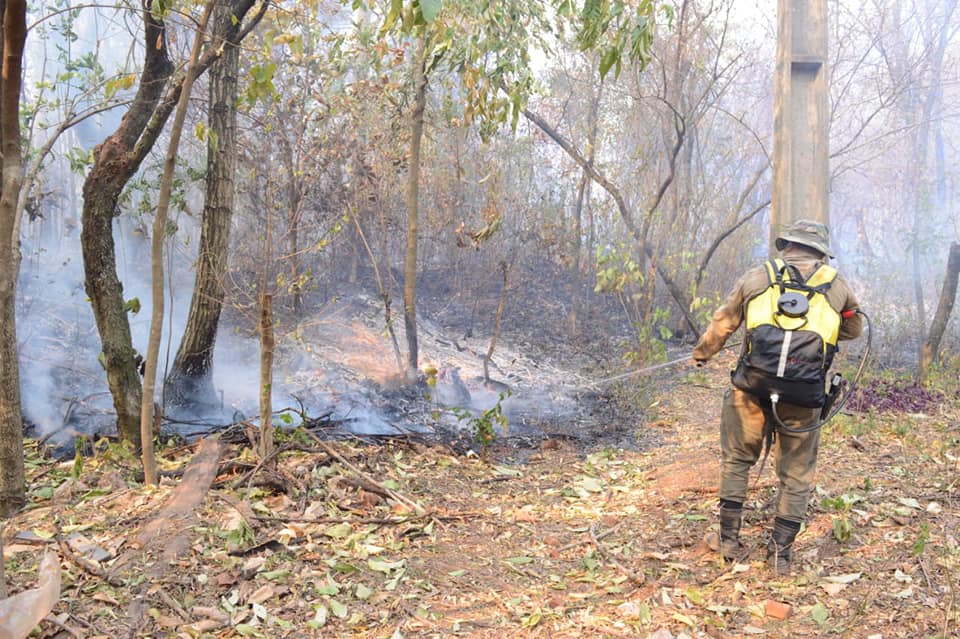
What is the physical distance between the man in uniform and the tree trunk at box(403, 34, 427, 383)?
458 cm

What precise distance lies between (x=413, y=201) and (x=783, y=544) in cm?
539

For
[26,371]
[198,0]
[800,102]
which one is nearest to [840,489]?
[800,102]

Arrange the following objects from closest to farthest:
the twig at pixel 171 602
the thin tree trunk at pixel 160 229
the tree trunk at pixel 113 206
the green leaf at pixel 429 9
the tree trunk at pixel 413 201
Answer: the green leaf at pixel 429 9
the twig at pixel 171 602
the thin tree trunk at pixel 160 229
the tree trunk at pixel 113 206
the tree trunk at pixel 413 201

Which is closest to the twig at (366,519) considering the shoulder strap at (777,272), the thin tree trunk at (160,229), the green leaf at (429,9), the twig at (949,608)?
the thin tree trunk at (160,229)

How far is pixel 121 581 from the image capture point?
336 centimetres

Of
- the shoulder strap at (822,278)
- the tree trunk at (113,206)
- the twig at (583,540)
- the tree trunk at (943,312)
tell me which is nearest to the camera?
the shoulder strap at (822,278)

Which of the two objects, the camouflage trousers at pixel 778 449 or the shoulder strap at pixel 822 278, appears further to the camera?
the camouflage trousers at pixel 778 449

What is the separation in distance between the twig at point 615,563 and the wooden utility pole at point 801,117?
10.00 ft

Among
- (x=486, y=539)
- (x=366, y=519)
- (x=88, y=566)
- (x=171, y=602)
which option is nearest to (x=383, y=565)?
(x=366, y=519)

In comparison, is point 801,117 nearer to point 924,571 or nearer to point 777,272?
point 777,272

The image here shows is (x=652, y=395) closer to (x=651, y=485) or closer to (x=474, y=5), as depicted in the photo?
(x=651, y=485)

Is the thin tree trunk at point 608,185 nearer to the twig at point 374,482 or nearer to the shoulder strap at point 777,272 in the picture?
the twig at point 374,482

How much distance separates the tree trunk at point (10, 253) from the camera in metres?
3.24

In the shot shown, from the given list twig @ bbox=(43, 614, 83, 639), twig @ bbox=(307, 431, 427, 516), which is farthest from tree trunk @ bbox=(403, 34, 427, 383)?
twig @ bbox=(43, 614, 83, 639)
